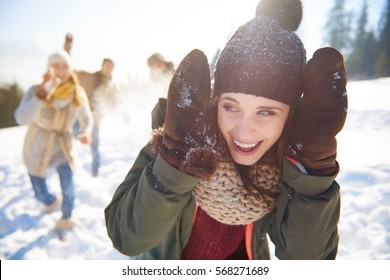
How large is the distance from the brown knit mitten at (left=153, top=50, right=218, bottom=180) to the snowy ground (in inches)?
49.7

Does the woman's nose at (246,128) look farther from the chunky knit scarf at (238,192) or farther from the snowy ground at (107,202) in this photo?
the snowy ground at (107,202)

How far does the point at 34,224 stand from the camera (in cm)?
204

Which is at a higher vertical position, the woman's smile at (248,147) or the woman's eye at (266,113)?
the woman's eye at (266,113)

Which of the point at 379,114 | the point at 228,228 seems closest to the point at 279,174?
the point at 228,228

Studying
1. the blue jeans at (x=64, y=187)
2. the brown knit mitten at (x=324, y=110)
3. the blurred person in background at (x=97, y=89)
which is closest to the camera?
the brown knit mitten at (x=324, y=110)

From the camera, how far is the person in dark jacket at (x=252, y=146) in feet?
2.57

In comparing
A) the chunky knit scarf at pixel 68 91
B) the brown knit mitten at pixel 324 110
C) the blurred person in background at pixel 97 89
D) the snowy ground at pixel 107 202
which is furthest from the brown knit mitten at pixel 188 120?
the blurred person in background at pixel 97 89

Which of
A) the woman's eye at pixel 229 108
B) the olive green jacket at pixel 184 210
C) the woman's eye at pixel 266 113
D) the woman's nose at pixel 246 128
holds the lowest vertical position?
the olive green jacket at pixel 184 210

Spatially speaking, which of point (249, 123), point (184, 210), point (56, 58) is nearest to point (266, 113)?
point (249, 123)

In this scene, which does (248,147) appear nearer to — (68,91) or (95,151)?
(68,91)

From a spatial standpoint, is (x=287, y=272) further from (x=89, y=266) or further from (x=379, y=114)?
(x=379, y=114)

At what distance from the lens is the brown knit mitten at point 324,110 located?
763mm

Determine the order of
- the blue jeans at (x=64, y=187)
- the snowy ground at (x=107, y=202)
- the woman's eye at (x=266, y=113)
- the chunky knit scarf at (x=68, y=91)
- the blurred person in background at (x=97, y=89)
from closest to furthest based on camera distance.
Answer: the woman's eye at (x=266, y=113)
the snowy ground at (x=107, y=202)
the chunky knit scarf at (x=68, y=91)
the blue jeans at (x=64, y=187)
the blurred person in background at (x=97, y=89)

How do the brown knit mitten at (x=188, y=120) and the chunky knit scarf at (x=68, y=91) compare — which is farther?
the chunky knit scarf at (x=68, y=91)
